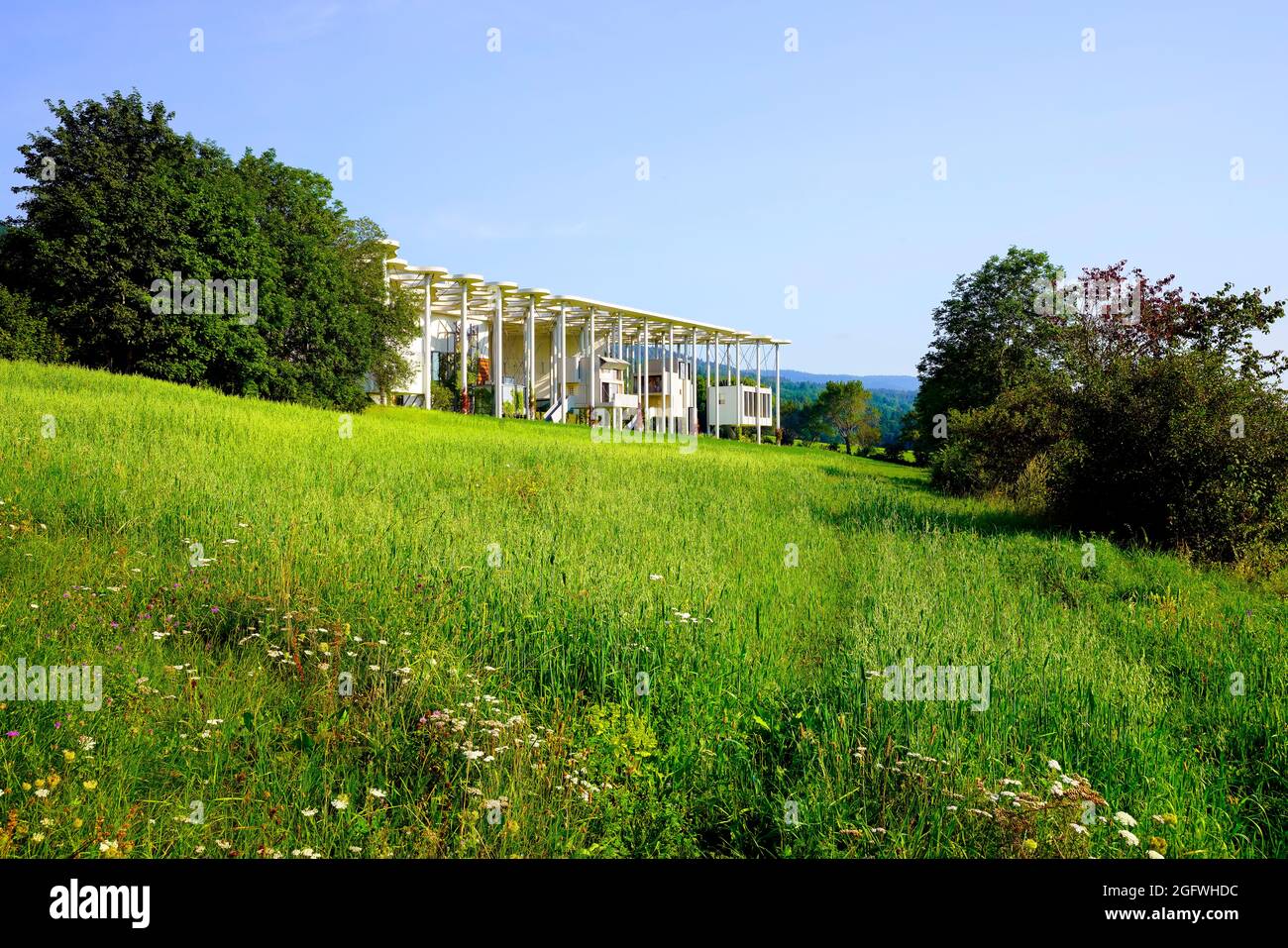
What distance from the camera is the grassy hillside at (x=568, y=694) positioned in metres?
4.59

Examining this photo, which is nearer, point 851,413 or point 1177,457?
point 1177,457

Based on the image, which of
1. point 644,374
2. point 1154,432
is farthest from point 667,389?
point 1154,432

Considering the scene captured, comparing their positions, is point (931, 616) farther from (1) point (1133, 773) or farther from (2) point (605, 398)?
(2) point (605, 398)

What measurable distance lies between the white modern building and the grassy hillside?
38402 millimetres

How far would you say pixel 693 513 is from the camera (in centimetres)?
1494

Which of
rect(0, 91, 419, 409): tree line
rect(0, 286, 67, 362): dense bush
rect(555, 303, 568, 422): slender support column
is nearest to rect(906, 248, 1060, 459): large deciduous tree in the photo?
rect(555, 303, 568, 422): slender support column

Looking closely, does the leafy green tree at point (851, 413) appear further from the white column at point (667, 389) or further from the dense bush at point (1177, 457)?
the dense bush at point (1177, 457)

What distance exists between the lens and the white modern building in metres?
50.4

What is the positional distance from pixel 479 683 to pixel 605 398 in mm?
55880

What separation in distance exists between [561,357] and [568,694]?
5132cm

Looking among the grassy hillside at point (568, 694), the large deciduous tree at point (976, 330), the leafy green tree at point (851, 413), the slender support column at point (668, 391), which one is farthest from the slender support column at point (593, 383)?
the grassy hillside at point (568, 694)

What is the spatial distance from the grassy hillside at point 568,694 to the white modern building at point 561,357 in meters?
38.4

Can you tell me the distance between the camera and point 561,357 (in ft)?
185

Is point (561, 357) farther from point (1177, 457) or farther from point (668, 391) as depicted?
point (1177, 457)
